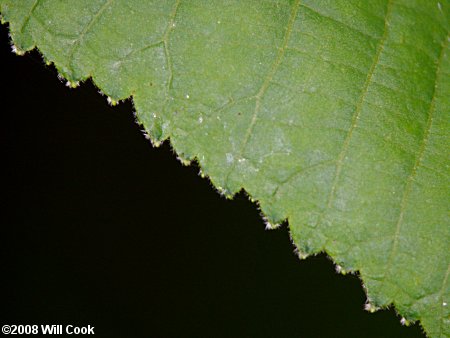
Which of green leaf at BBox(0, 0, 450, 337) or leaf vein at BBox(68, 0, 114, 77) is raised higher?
leaf vein at BBox(68, 0, 114, 77)

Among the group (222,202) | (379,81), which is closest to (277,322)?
(222,202)

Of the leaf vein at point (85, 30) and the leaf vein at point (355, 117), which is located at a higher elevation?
the leaf vein at point (85, 30)

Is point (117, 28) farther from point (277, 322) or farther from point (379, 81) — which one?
point (277, 322)
